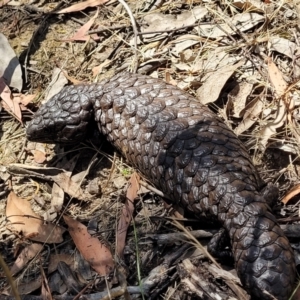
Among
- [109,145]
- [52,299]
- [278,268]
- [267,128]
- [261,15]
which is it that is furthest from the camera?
[261,15]

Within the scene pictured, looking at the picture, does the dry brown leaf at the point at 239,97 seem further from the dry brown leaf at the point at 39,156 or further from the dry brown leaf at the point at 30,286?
the dry brown leaf at the point at 30,286

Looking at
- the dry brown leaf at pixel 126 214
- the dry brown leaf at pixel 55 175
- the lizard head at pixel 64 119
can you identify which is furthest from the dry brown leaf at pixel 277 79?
the dry brown leaf at pixel 55 175

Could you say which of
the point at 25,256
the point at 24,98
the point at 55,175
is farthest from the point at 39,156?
the point at 25,256

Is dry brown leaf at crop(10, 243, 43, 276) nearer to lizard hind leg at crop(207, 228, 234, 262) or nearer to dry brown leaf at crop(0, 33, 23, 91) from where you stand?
lizard hind leg at crop(207, 228, 234, 262)

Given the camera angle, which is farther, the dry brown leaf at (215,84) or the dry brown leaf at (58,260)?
the dry brown leaf at (215,84)

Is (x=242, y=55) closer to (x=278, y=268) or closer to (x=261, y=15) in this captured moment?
(x=261, y=15)

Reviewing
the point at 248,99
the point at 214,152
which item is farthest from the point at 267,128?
the point at 214,152
